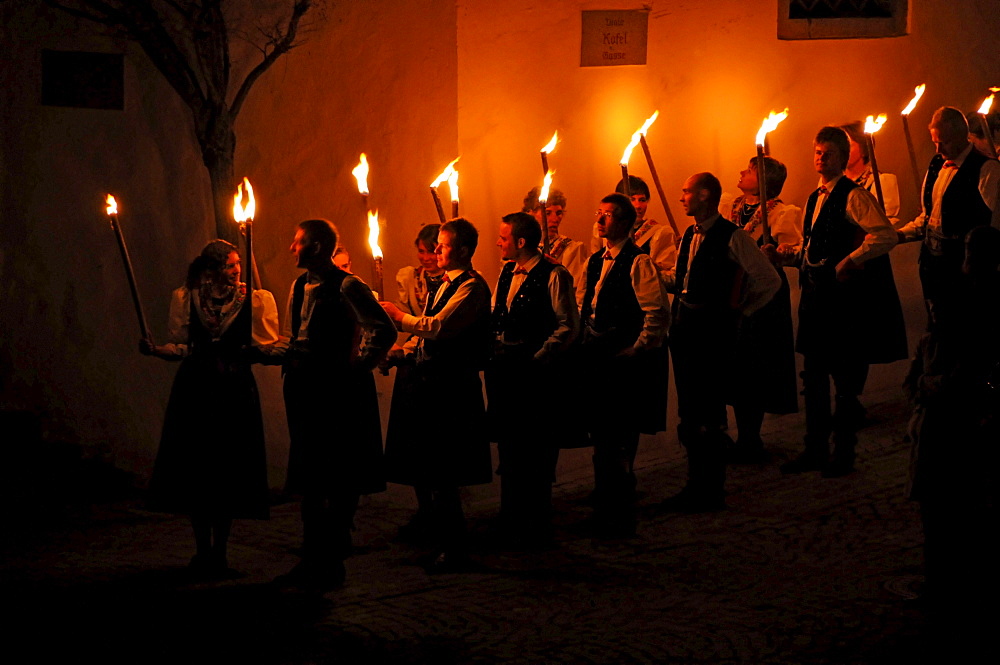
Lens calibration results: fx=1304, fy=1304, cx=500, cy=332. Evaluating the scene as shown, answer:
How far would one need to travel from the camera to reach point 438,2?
1015cm

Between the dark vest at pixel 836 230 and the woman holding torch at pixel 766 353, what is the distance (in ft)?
1.70

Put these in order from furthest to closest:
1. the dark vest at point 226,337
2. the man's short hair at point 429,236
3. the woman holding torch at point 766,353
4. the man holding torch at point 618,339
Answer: the woman holding torch at point 766,353 → the man's short hair at point 429,236 → the man holding torch at point 618,339 → the dark vest at point 226,337

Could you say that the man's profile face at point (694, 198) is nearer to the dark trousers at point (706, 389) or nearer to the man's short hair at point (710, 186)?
the man's short hair at point (710, 186)

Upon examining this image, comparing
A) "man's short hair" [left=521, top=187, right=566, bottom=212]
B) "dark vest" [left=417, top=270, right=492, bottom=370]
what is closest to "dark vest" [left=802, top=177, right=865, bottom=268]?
"man's short hair" [left=521, top=187, right=566, bottom=212]

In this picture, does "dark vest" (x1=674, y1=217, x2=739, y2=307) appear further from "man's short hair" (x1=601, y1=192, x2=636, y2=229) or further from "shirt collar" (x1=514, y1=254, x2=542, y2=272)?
"shirt collar" (x1=514, y1=254, x2=542, y2=272)

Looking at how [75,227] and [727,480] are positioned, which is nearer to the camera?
[727,480]

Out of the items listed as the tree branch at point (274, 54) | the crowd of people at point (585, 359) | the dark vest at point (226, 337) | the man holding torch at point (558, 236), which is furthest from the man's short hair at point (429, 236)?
the tree branch at point (274, 54)

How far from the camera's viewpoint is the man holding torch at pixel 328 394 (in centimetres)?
661

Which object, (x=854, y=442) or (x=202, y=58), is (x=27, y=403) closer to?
(x=202, y=58)

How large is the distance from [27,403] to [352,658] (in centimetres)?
534

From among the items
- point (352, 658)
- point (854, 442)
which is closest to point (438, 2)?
point (854, 442)

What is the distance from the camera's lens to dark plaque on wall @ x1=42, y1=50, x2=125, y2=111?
31.5 ft

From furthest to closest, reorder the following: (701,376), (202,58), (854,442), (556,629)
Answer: (202,58), (854,442), (701,376), (556,629)

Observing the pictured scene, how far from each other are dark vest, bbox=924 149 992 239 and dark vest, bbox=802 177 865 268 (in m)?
0.64
